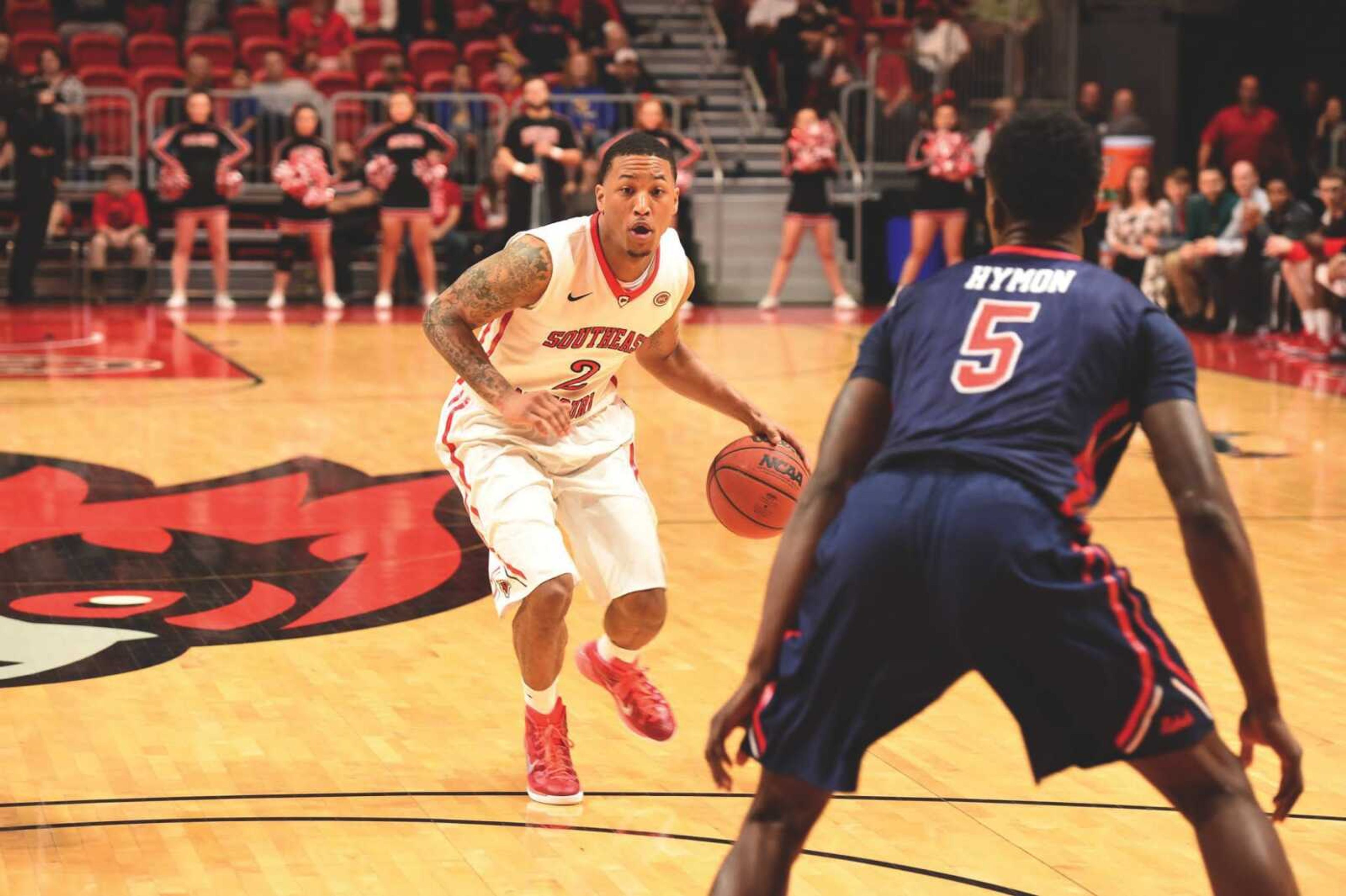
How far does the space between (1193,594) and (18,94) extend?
43.7 feet

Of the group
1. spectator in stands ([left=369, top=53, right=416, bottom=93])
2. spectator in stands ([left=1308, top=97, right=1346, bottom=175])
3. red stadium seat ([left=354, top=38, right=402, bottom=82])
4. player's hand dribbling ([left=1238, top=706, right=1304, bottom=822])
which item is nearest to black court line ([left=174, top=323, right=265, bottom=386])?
spectator in stands ([left=369, top=53, right=416, bottom=93])

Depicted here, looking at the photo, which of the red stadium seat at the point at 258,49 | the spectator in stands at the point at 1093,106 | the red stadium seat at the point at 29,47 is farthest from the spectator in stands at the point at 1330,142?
the red stadium seat at the point at 29,47

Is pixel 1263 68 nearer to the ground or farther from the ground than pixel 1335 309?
farther from the ground

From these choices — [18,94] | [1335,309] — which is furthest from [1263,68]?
[18,94]

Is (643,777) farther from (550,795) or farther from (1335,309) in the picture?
(1335,309)

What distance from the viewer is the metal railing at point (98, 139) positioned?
1814cm

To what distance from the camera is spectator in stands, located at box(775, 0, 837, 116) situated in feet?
68.6

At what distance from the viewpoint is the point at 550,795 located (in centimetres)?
472

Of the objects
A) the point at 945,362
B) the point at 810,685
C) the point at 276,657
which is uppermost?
the point at 945,362

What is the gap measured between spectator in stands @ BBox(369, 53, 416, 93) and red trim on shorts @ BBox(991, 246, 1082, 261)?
50.9 feet

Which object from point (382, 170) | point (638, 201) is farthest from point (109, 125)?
point (638, 201)

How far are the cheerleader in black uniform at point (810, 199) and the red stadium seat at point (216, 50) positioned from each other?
5.71m

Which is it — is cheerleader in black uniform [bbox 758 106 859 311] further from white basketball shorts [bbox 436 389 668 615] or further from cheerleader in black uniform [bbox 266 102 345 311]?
white basketball shorts [bbox 436 389 668 615]

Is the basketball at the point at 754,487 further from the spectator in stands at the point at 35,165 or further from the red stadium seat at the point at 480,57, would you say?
the red stadium seat at the point at 480,57
